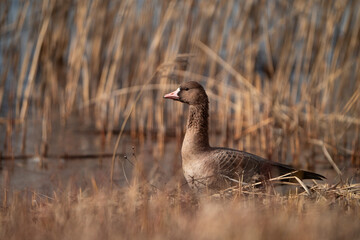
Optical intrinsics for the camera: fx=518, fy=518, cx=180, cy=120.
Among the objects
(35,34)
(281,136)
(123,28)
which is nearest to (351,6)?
(281,136)

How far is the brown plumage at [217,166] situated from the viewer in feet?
13.4

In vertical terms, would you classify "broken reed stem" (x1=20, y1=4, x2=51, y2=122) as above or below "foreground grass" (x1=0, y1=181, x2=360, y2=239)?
above

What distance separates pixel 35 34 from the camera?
7.27 metres

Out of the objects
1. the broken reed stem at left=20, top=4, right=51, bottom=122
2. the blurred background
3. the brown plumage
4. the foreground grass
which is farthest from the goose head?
the broken reed stem at left=20, top=4, right=51, bottom=122

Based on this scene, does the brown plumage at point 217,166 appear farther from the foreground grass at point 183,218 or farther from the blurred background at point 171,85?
the blurred background at point 171,85

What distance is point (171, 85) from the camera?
6461mm

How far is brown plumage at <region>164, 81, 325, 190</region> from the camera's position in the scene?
4.09 metres

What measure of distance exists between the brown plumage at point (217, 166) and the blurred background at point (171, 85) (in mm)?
949

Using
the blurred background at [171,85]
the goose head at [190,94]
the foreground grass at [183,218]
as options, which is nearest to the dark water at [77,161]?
the blurred background at [171,85]

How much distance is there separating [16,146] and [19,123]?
0.76m

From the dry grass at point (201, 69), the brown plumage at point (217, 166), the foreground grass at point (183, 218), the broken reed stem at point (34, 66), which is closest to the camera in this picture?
the foreground grass at point (183, 218)

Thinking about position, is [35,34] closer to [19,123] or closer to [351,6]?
[19,123]

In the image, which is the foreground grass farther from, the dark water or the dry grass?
the dark water

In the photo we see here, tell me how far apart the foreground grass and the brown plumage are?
0.40 metres
